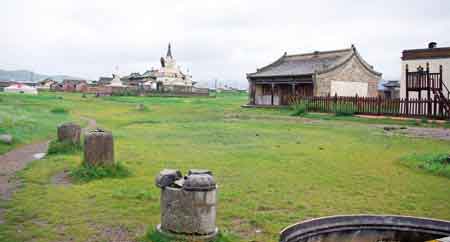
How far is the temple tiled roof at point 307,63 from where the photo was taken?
43.1 meters

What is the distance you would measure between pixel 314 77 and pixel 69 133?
2972 centimetres

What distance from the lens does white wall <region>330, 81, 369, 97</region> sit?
43.0m

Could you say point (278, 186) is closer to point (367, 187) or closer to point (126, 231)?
point (367, 187)

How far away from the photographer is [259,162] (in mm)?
13180

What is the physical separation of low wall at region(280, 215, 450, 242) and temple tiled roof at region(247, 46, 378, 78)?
3581 centimetres

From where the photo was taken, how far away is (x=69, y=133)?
14734 millimetres

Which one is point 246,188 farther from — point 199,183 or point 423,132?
point 423,132

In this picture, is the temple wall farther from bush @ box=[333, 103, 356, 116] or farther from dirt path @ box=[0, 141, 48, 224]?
dirt path @ box=[0, 141, 48, 224]

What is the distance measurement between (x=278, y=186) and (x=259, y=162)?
3092 mm

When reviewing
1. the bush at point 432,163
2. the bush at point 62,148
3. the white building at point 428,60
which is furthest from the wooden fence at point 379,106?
the bush at point 62,148

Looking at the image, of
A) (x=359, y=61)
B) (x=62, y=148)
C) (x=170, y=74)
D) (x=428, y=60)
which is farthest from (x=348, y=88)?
(x=170, y=74)

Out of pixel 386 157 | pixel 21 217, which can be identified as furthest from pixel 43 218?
pixel 386 157

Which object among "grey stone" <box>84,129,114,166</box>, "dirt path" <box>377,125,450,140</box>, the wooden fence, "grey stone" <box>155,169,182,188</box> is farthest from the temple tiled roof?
"grey stone" <box>155,169,182,188</box>

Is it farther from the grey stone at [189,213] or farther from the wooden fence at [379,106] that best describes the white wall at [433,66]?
the grey stone at [189,213]
